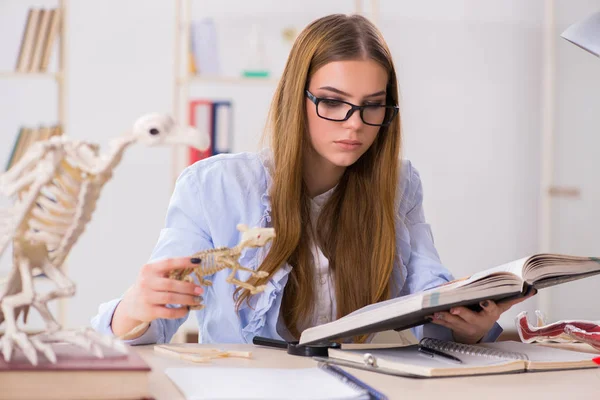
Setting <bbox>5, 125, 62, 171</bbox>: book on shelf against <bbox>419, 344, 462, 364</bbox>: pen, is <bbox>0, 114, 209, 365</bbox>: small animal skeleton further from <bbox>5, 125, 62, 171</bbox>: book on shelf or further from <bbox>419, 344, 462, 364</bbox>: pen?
<bbox>5, 125, 62, 171</bbox>: book on shelf

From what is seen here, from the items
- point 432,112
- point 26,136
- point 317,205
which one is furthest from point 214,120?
point 317,205

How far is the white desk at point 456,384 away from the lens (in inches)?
37.8

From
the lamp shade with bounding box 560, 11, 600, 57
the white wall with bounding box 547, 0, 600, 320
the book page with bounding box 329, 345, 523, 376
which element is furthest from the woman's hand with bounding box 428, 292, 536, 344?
the white wall with bounding box 547, 0, 600, 320

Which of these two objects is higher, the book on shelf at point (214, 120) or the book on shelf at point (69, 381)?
the book on shelf at point (214, 120)

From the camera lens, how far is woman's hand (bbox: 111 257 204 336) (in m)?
1.10

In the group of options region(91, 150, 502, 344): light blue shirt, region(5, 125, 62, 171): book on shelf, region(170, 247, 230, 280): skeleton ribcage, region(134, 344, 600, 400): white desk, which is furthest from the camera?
region(5, 125, 62, 171): book on shelf

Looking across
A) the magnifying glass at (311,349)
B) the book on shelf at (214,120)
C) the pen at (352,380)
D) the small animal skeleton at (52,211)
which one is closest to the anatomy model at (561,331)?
the magnifying glass at (311,349)

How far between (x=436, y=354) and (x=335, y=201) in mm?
617

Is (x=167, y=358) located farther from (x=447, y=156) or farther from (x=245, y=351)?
(x=447, y=156)

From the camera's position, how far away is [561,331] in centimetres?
146

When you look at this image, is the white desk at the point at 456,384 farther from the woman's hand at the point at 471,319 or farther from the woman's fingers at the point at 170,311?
the woman's hand at the point at 471,319

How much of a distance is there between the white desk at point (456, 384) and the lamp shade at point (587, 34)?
557mm

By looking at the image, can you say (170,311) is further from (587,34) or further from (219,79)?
(219,79)

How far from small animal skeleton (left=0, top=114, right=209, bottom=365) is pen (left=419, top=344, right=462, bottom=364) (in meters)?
0.51
